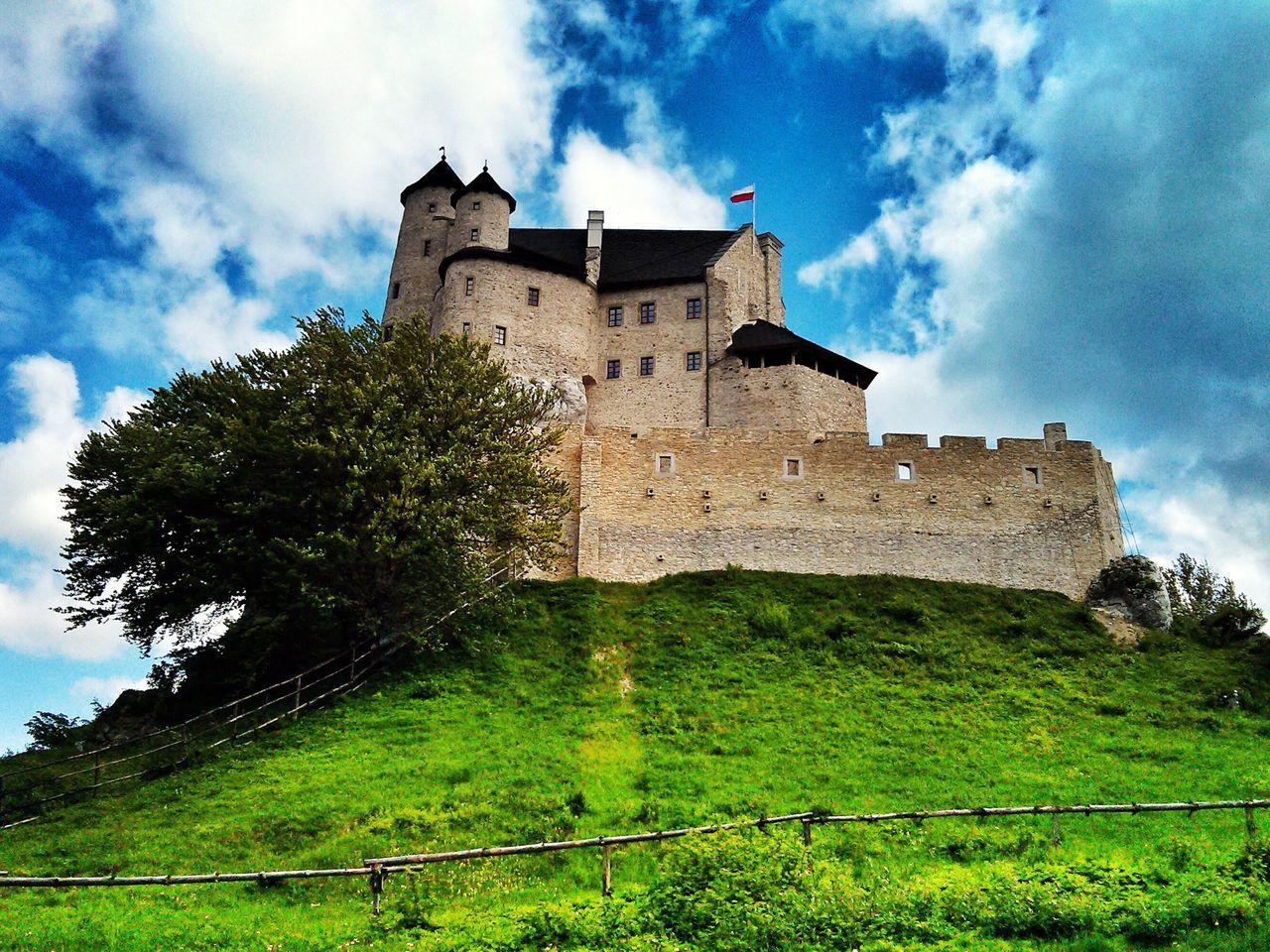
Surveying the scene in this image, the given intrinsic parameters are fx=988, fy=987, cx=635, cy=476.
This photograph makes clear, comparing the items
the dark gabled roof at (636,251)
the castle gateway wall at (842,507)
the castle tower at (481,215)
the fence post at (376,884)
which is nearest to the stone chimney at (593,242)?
the dark gabled roof at (636,251)

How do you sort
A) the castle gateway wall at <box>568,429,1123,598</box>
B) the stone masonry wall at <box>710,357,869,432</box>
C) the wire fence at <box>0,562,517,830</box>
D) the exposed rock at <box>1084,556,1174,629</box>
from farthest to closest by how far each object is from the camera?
the stone masonry wall at <box>710,357,869,432</box>
the castle gateway wall at <box>568,429,1123,598</box>
the exposed rock at <box>1084,556,1174,629</box>
the wire fence at <box>0,562,517,830</box>

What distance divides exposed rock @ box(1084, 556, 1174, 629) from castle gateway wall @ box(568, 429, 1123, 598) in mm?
729

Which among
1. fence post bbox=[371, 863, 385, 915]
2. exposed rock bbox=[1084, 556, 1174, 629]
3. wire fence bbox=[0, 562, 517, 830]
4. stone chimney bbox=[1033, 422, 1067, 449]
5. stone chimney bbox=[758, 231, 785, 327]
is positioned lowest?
fence post bbox=[371, 863, 385, 915]

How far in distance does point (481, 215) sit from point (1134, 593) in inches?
1344

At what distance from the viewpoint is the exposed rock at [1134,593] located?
3528 centimetres

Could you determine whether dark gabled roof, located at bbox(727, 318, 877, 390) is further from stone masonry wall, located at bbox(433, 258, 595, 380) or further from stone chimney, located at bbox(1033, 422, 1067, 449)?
stone chimney, located at bbox(1033, 422, 1067, 449)

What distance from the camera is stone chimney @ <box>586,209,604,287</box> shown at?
5138 centimetres

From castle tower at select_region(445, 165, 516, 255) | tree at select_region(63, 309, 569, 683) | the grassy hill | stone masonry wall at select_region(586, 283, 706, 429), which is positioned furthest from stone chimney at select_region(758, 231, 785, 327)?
tree at select_region(63, 309, 569, 683)

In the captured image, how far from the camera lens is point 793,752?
23.3 meters

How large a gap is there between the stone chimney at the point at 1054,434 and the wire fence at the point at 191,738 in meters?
21.9

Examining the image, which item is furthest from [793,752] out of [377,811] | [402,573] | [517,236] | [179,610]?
[517,236]

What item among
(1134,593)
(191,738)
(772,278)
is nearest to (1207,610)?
(1134,593)

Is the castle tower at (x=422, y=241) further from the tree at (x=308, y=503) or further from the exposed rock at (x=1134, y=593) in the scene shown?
the exposed rock at (x=1134, y=593)

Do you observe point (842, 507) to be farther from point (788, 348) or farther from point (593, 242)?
point (593, 242)
